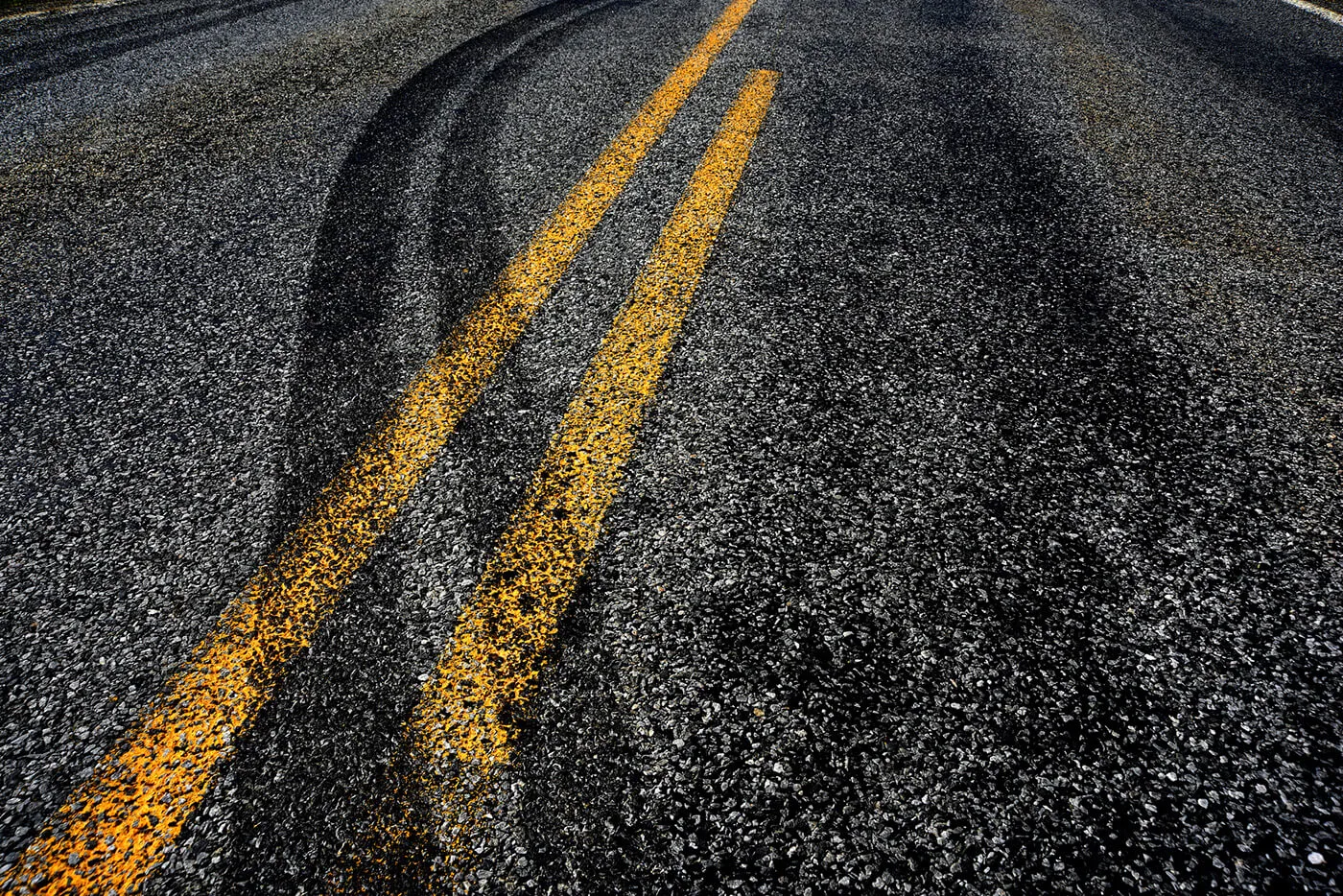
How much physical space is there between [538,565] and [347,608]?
1.18ft

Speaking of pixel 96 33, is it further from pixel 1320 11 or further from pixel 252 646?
pixel 1320 11

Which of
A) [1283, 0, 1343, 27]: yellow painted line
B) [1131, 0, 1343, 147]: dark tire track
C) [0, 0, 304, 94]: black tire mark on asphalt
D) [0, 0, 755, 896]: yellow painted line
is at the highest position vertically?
[1283, 0, 1343, 27]: yellow painted line

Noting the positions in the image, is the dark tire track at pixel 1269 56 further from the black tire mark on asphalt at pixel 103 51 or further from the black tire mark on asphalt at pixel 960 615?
the black tire mark on asphalt at pixel 103 51

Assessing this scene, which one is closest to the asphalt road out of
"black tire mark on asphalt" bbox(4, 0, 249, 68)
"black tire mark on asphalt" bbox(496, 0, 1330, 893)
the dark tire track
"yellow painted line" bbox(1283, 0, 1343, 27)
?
"black tire mark on asphalt" bbox(496, 0, 1330, 893)

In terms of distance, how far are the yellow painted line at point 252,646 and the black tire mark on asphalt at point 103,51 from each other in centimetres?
354

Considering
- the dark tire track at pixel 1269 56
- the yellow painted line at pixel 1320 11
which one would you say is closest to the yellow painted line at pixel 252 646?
the dark tire track at pixel 1269 56

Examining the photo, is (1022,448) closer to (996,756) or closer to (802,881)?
(996,756)

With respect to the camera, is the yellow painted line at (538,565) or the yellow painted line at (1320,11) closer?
the yellow painted line at (538,565)

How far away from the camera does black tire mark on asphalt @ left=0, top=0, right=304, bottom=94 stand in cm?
410

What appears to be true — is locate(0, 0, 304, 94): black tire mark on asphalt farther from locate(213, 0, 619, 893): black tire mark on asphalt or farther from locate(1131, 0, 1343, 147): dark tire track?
locate(1131, 0, 1343, 147): dark tire track

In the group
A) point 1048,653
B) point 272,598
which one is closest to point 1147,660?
point 1048,653

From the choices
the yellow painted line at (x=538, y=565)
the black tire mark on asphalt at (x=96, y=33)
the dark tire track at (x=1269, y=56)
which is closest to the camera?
the yellow painted line at (x=538, y=565)

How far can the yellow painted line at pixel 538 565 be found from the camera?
127 cm

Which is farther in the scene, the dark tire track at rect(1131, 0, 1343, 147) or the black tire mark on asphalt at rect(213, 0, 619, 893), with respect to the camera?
the dark tire track at rect(1131, 0, 1343, 147)
